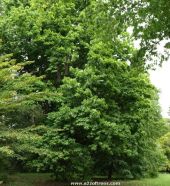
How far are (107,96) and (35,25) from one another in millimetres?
4896

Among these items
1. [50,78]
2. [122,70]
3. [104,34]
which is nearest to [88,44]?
[122,70]

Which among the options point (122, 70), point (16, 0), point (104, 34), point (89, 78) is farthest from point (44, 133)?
point (104, 34)

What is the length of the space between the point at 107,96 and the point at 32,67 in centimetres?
528

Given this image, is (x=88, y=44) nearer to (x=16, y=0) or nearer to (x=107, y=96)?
(x=107, y=96)

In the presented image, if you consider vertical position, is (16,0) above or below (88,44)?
above

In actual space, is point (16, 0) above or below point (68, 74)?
above

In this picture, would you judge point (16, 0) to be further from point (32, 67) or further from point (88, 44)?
point (88, 44)

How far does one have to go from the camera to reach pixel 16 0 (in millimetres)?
21484

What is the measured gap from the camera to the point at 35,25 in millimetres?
18859

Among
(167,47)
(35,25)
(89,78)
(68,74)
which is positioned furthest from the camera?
(68,74)

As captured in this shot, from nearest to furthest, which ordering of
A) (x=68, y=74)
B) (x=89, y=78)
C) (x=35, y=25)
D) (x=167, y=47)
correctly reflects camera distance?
(x=167, y=47) < (x=89, y=78) < (x=35, y=25) < (x=68, y=74)

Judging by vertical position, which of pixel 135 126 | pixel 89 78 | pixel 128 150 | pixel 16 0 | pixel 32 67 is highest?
pixel 16 0

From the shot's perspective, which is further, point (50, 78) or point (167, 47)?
point (50, 78)

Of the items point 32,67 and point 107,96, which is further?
point 32,67
